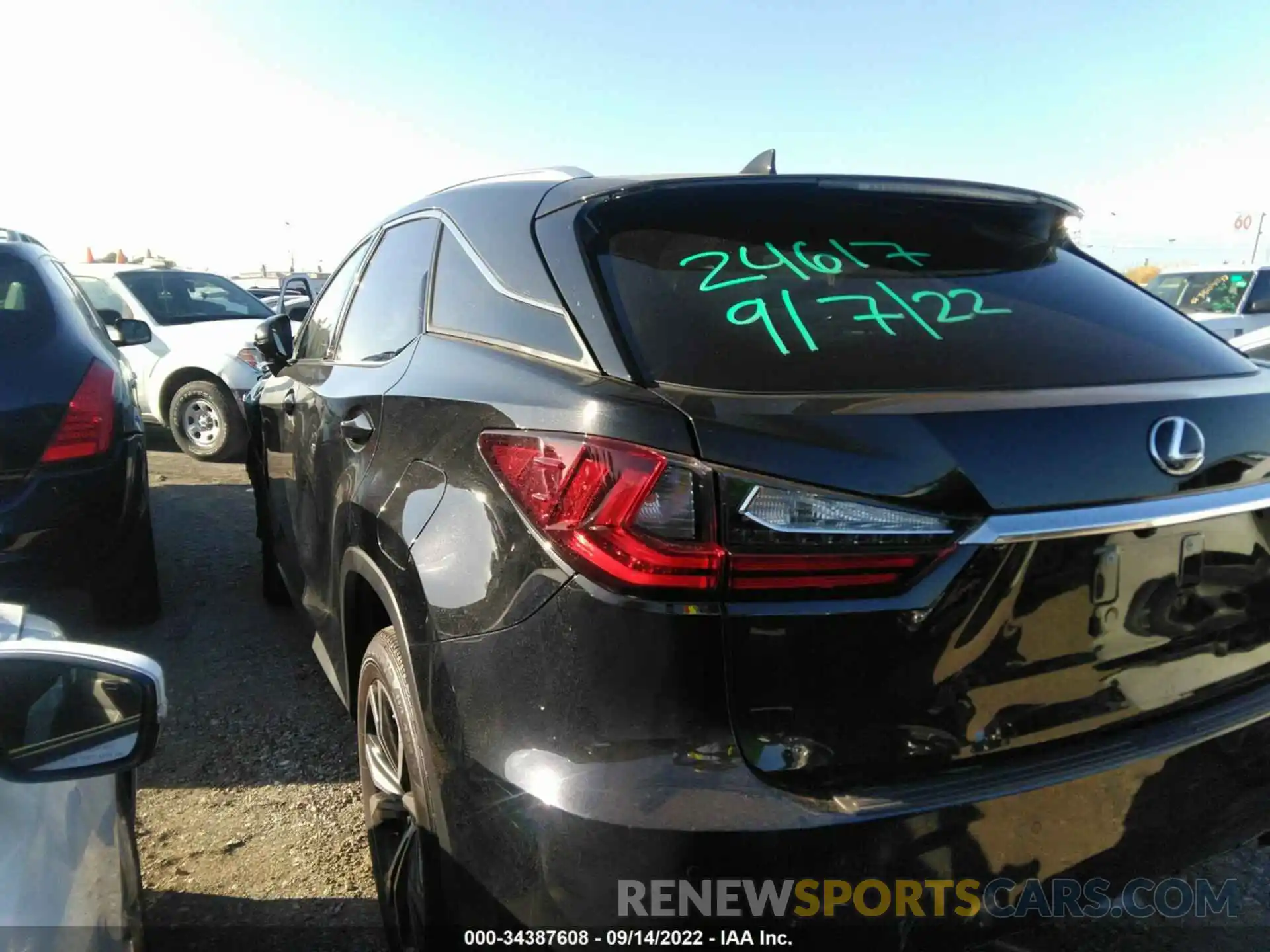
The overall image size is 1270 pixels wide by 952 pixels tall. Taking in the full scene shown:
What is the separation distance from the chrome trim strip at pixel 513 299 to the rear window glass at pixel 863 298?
9 cm

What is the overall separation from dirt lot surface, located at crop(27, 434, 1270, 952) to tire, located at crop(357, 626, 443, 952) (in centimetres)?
26

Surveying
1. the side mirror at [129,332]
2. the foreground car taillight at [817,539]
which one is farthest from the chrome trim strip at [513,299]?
the side mirror at [129,332]

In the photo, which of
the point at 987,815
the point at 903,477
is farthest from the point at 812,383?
the point at 987,815

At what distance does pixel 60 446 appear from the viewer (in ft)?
11.4

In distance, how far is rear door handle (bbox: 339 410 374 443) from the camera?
2266mm

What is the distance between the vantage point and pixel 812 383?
152 centimetres

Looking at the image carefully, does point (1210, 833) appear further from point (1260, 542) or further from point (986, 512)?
point (986, 512)

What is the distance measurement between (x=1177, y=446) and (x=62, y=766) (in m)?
1.78

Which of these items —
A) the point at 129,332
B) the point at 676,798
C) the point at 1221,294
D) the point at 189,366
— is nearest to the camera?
the point at 676,798

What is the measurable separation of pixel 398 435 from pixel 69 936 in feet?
3.57

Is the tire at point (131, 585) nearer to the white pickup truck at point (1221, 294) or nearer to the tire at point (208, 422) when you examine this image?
the tire at point (208, 422)

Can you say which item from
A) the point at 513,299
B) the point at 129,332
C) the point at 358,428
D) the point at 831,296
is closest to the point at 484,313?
the point at 513,299

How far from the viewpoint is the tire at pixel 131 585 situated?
3.89 meters

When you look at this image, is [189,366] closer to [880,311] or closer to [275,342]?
[275,342]
